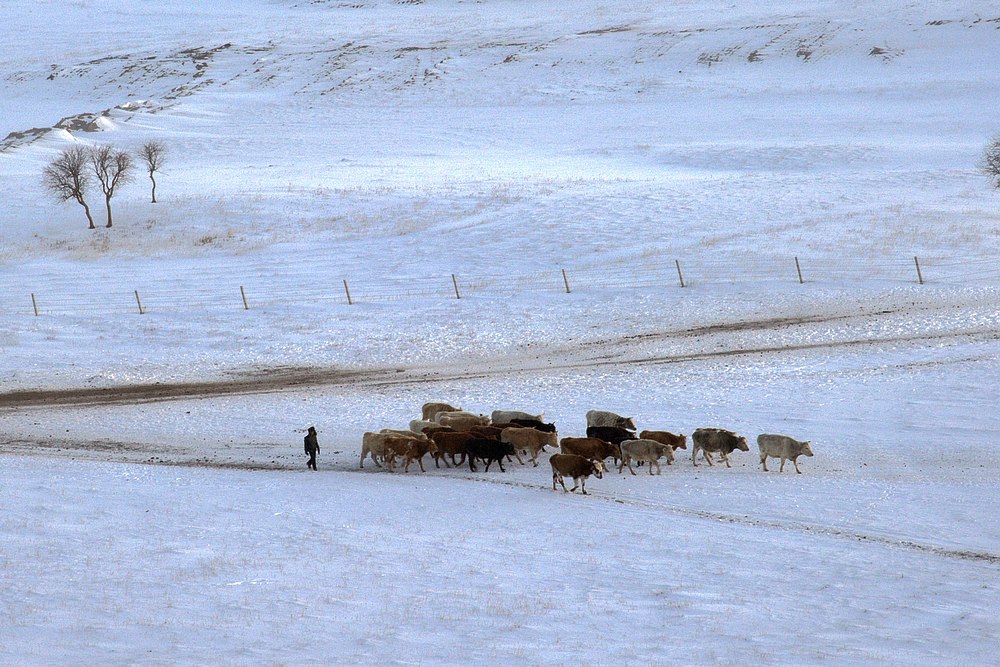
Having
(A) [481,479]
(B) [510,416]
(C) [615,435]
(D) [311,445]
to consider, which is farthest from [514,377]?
(D) [311,445]

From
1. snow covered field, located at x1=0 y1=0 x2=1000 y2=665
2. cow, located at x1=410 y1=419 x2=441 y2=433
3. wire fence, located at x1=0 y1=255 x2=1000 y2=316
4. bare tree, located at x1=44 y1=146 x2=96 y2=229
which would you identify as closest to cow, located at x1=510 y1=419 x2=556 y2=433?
snow covered field, located at x1=0 y1=0 x2=1000 y2=665

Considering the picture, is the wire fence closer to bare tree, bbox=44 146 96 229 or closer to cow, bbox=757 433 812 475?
bare tree, bbox=44 146 96 229

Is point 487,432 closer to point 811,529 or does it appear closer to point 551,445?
point 551,445

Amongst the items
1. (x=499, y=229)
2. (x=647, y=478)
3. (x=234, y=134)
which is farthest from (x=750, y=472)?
(x=234, y=134)

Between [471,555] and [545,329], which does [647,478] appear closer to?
[471,555]

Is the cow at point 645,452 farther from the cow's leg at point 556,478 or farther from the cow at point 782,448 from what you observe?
the cow at point 782,448

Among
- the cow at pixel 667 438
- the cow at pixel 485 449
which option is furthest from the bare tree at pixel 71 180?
the cow at pixel 667 438

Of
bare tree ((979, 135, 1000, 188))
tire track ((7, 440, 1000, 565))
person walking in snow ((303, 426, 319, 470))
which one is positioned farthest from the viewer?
bare tree ((979, 135, 1000, 188))
